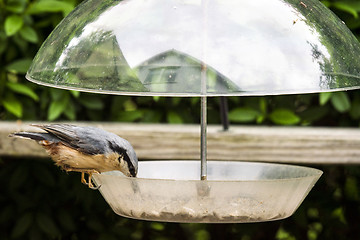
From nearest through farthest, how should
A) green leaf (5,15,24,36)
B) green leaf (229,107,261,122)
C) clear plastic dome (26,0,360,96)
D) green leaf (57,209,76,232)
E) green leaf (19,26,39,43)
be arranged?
clear plastic dome (26,0,360,96), green leaf (5,15,24,36), green leaf (19,26,39,43), green leaf (229,107,261,122), green leaf (57,209,76,232)

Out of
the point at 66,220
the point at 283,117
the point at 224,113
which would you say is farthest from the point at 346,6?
the point at 66,220

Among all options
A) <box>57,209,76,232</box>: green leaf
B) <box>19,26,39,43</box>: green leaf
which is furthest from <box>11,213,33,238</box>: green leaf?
<box>19,26,39,43</box>: green leaf

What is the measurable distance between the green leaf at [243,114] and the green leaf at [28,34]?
0.89 metres

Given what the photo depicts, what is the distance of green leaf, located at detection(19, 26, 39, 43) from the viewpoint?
2.65 m

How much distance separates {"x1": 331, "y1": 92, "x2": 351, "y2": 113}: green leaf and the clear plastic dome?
4.79ft

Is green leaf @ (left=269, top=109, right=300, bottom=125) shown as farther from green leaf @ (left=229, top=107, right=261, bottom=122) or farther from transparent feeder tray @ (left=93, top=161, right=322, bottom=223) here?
transparent feeder tray @ (left=93, top=161, right=322, bottom=223)

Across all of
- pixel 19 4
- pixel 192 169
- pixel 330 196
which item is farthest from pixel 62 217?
pixel 192 169

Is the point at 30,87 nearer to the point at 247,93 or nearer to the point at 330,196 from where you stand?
the point at 330,196

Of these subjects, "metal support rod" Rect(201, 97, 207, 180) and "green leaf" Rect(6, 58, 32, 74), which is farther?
"green leaf" Rect(6, 58, 32, 74)

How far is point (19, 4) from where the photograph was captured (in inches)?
104

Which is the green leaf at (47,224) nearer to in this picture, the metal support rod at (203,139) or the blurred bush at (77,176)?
the blurred bush at (77,176)

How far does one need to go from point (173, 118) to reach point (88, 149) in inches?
59.5

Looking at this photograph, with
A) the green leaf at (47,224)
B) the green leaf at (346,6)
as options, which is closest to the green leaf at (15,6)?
the green leaf at (47,224)

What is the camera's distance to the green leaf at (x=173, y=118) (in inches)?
111
